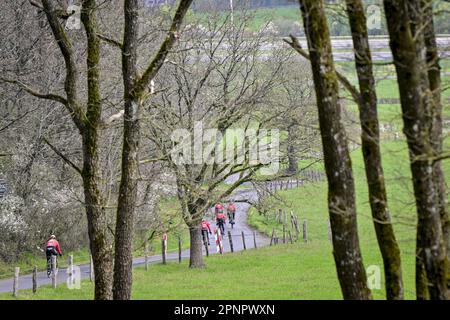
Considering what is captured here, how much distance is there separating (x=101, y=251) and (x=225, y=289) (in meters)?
11.3

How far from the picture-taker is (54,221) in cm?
3625

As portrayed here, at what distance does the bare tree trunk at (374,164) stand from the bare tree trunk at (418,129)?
1.16 m

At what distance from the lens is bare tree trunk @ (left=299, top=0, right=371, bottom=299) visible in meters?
9.66

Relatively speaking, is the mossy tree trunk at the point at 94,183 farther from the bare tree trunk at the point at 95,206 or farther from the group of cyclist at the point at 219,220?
the group of cyclist at the point at 219,220

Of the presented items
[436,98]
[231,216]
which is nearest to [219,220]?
[231,216]

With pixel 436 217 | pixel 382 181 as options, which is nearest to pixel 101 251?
pixel 382 181

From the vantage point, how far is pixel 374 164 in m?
10.8

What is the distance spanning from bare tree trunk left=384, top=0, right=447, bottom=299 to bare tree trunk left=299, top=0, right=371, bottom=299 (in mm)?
794

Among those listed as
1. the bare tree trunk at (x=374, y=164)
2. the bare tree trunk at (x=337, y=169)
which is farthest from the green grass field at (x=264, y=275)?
the bare tree trunk at (x=337, y=169)

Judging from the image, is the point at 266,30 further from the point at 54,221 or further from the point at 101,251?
the point at 101,251

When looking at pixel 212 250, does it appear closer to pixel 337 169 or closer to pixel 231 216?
pixel 231 216

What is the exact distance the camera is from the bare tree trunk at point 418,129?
9039 mm

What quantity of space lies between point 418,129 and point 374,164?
68.0 inches

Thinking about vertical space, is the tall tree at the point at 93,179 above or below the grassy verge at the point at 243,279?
above
